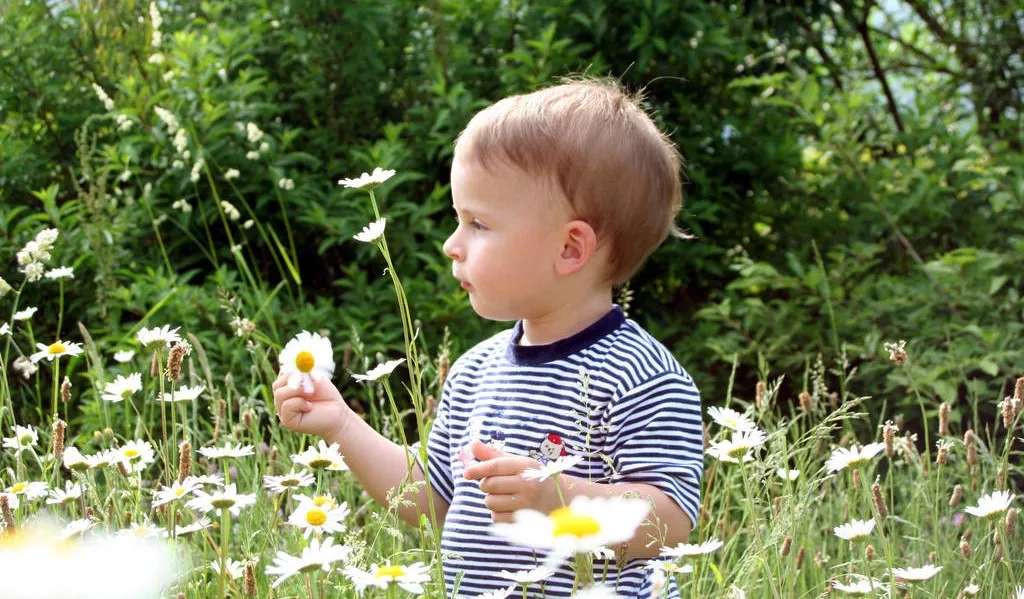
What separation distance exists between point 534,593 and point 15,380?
6.99 feet

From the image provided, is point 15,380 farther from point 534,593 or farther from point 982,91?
point 982,91

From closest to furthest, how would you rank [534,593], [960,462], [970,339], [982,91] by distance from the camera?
[534,593] → [960,462] → [970,339] → [982,91]

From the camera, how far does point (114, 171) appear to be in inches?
154

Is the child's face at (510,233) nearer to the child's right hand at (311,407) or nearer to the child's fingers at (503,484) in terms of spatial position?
the child's right hand at (311,407)

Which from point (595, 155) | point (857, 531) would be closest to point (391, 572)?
point (857, 531)

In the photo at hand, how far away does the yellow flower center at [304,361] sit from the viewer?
1616mm

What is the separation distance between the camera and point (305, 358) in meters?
1.62

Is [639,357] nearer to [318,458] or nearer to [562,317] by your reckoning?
[562,317]

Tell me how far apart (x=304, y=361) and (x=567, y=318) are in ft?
1.35

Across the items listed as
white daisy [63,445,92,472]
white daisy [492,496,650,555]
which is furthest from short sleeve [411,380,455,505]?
white daisy [492,496,650,555]

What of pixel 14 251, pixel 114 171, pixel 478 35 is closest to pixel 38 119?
pixel 114 171

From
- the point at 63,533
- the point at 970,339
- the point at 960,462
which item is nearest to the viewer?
the point at 63,533

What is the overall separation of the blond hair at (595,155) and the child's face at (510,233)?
0.06 feet

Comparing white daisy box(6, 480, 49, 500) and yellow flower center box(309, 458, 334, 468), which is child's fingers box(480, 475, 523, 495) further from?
white daisy box(6, 480, 49, 500)
